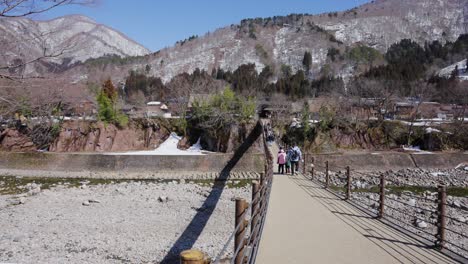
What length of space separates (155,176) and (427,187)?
607 inches

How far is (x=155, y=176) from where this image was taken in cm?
2344

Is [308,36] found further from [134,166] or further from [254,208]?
[254,208]

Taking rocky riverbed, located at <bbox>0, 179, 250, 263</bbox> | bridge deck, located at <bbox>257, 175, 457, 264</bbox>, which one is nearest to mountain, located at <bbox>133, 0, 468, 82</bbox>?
rocky riverbed, located at <bbox>0, 179, 250, 263</bbox>

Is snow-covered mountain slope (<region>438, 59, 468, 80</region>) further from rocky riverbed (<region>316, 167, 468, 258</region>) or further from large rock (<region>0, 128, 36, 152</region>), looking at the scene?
large rock (<region>0, 128, 36, 152</region>)

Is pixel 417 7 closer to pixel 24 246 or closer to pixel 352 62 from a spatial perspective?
pixel 352 62

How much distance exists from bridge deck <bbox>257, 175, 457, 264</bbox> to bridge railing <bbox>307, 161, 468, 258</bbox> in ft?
1.37

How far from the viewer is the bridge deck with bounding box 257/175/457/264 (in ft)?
16.8

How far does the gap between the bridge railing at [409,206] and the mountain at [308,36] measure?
9420 cm

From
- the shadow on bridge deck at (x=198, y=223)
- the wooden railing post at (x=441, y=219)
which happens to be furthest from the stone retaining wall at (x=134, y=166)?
the wooden railing post at (x=441, y=219)

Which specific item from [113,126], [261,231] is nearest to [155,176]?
[113,126]

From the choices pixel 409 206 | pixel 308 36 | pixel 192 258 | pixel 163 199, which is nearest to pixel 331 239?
pixel 192 258

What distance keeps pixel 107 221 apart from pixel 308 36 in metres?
131

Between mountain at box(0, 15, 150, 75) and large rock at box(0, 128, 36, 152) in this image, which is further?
large rock at box(0, 128, 36, 152)

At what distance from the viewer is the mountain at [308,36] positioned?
12100 cm
